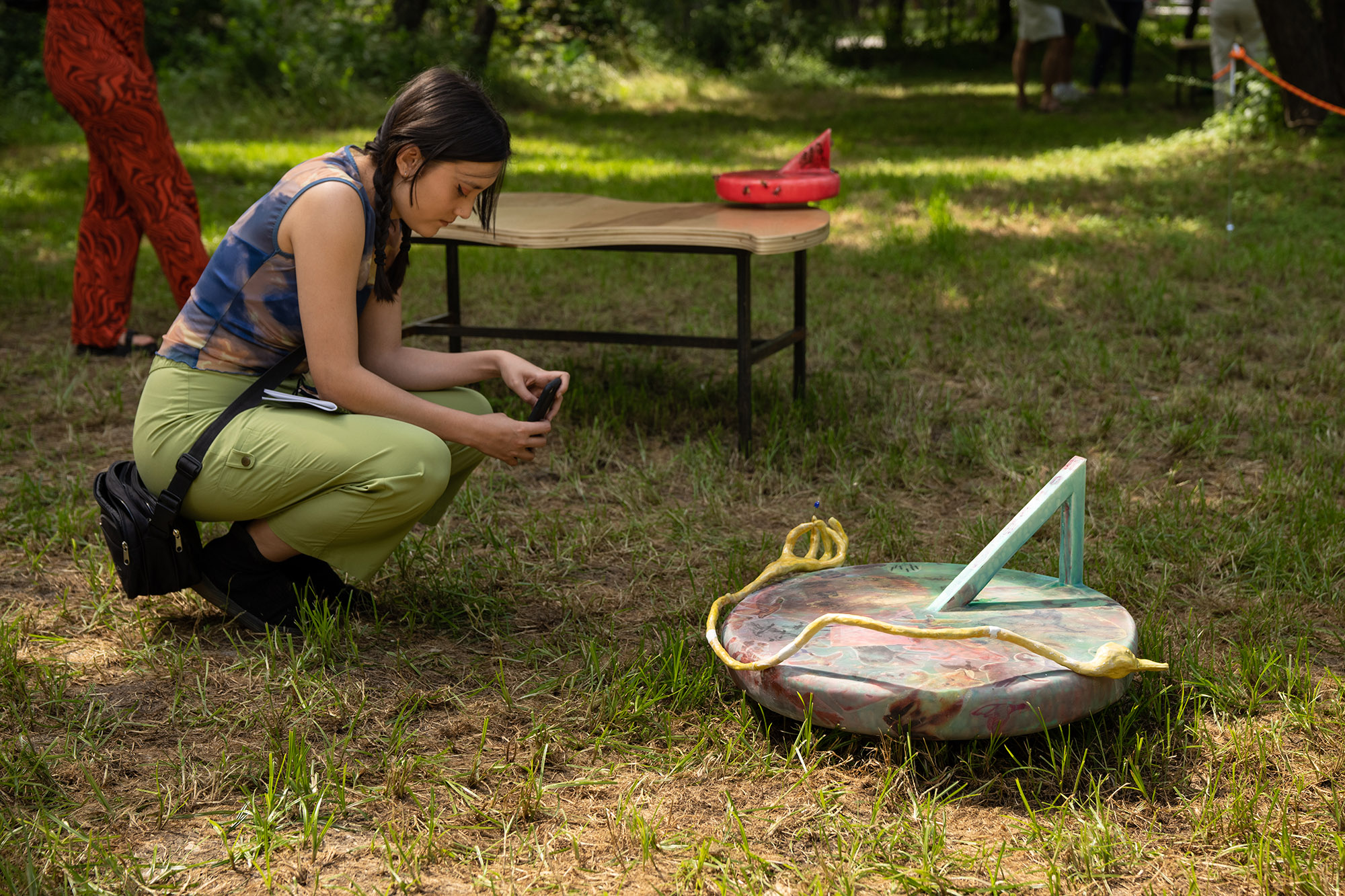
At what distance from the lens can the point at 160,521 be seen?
2354 millimetres

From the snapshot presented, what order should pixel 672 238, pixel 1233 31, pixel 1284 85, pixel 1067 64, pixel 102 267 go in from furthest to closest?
pixel 1067 64 < pixel 1233 31 < pixel 1284 85 < pixel 102 267 < pixel 672 238

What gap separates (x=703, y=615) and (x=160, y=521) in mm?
1152

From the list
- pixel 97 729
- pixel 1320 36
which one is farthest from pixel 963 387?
pixel 1320 36

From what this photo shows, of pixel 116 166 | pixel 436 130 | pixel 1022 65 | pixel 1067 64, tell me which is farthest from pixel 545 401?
pixel 1067 64

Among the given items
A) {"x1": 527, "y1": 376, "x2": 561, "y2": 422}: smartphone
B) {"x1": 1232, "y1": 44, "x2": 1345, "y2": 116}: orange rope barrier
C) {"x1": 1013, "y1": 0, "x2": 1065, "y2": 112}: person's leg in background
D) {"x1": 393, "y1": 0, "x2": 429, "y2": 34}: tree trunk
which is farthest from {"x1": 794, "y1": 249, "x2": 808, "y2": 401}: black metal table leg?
{"x1": 393, "y1": 0, "x2": 429, "y2": 34}: tree trunk

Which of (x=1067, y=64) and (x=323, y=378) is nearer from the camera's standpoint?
(x=323, y=378)

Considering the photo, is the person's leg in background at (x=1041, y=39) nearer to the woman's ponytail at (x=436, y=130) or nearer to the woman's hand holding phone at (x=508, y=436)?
the woman's ponytail at (x=436, y=130)

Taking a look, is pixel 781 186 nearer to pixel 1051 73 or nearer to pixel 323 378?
pixel 323 378

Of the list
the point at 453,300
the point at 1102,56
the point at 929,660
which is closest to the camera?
the point at 929,660

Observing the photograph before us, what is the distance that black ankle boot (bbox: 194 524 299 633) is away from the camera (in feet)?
8.24

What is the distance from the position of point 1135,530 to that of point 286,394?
2126mm

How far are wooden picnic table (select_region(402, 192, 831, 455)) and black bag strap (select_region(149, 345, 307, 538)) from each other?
100cm

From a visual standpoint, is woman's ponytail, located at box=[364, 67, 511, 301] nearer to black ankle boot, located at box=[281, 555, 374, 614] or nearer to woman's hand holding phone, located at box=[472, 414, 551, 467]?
woman's hand holding phone, located at box=[472, 414, 551, 467]

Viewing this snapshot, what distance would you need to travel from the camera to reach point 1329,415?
3904 millimetres
